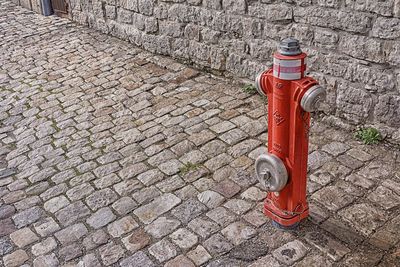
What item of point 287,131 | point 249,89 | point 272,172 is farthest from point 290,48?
point 249,89

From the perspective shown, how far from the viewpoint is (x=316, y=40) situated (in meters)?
4.41

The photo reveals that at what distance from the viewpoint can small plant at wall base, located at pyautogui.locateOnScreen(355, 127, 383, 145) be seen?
4145mm

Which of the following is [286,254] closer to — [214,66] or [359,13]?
[359,13]

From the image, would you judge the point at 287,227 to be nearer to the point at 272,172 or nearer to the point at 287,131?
the point at 272,172

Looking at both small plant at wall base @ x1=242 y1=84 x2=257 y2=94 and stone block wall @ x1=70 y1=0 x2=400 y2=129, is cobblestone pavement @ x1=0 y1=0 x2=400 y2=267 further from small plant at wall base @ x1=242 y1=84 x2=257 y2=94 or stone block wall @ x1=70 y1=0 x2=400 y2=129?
stone block wall @ x1=70 y1=0 x2=400 y2=129

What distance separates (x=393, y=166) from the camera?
12.6 ft

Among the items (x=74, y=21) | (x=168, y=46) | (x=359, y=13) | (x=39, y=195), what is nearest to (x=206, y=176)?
(x=39, y=195)

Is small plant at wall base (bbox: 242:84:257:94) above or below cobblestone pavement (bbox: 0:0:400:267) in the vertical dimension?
above

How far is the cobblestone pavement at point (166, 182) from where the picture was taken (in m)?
3.21

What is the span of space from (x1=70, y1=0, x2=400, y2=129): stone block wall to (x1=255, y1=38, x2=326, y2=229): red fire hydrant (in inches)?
53.4

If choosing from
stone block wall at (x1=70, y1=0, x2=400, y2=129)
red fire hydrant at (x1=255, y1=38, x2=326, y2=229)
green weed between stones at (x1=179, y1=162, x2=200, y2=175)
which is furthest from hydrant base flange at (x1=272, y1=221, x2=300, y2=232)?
stone block wall at (x1=70, y1=0, x2=400, y2=129)

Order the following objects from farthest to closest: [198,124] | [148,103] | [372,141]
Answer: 1. [148,103]
2. [198,124]
3. [372,141]

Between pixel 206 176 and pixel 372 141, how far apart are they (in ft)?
4.84

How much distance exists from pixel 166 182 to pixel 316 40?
1.89m
